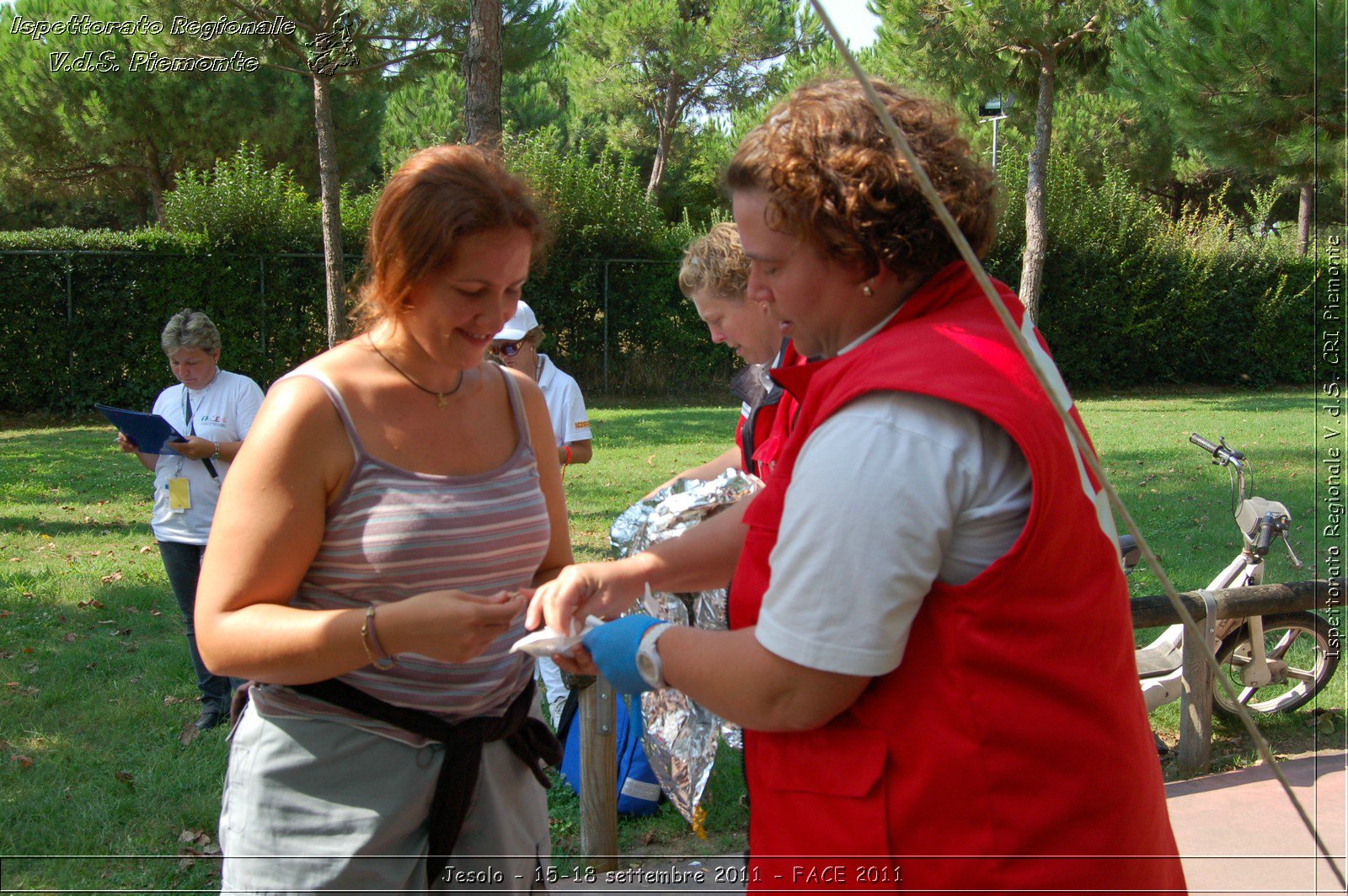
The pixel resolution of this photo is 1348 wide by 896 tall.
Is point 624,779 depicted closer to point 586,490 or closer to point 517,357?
point 517,357

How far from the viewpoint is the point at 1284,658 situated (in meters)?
4.77

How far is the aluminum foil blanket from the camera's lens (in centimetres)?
301

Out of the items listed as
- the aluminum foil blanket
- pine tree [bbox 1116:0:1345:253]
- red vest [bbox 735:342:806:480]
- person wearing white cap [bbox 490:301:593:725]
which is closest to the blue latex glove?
red vest [bbox 735:342:806:480]

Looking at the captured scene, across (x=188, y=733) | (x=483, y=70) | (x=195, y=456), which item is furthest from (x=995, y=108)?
(x=188, y=733)

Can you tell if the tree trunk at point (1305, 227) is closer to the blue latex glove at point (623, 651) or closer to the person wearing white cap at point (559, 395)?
the person wearing white cap at point (559, 395)

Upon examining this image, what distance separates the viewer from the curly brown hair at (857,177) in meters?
1.33

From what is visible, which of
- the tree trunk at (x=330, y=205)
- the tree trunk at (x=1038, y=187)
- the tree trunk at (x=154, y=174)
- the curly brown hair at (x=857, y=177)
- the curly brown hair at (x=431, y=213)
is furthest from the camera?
the tree trunk at (x=154, y=174)

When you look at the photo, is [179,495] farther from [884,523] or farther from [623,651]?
[884,523]

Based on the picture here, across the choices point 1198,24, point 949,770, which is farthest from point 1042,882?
point 1198,24

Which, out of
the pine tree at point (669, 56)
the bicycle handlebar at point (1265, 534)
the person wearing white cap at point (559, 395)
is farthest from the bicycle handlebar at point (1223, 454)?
the pine tree at point (669, 56)

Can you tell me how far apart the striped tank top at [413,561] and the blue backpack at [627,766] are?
2.02 m

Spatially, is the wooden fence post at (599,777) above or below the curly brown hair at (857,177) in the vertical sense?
below

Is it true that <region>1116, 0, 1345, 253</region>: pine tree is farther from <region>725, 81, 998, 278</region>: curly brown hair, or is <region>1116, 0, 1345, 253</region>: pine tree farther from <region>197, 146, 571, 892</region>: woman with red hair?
<region>197, 146, 571, 892</region>: woman with red hair

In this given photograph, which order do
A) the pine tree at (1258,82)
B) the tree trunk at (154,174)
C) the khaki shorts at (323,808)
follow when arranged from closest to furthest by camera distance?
the khaki shorts at (323,808) < the pine tree at (1258,82) < the tree trunk at (154,174)
